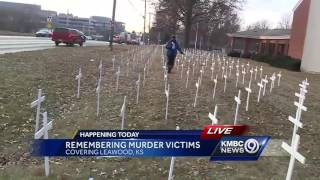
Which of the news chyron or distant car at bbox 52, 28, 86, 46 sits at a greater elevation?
the news chyron

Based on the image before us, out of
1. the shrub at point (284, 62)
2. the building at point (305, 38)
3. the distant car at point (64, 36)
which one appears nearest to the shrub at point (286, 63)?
the shrub at point (284, 62)

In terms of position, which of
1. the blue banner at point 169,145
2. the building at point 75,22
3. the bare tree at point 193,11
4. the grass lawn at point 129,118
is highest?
the bare tree at point 193,11

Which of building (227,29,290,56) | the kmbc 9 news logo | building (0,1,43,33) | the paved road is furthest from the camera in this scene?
building (0,1,43,33)

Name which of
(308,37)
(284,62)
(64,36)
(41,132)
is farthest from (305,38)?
(41,132)

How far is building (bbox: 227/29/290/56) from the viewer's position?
161 feet

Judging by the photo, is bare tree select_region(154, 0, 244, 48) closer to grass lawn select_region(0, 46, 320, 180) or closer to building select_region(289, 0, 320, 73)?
building select_region(289, 0, 320, 73)

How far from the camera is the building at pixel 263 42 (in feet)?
161

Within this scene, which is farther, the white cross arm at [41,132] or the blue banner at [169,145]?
the white cross arm at [41,132]

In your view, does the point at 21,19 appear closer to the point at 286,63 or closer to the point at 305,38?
the point at 286,63

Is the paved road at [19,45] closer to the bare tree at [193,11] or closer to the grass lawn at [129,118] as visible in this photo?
the grass lawn at [129,118]

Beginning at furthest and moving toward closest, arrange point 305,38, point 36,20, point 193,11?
point 36,20, point 193,11, point 305,38

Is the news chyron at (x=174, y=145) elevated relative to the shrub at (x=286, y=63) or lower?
elevated

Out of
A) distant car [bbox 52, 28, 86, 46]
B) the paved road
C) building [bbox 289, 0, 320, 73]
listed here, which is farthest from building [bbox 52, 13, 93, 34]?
building [bbox 289, 0, 320, 73]

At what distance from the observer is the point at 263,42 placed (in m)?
59.6
